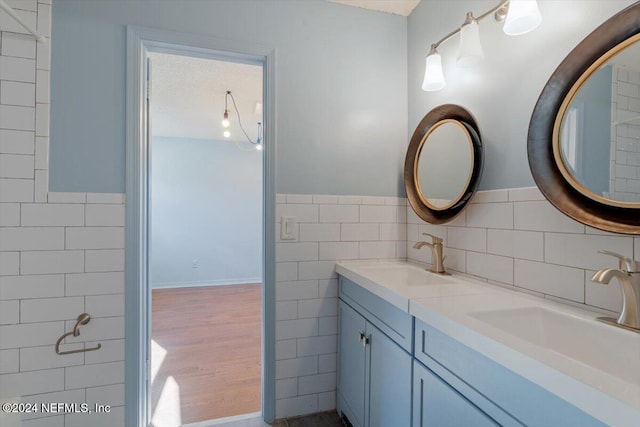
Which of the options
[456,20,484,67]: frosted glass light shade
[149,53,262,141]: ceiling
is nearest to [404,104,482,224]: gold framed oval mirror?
[456,20,484,67]: frosted glass light shade

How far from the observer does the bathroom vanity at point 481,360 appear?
57 cm

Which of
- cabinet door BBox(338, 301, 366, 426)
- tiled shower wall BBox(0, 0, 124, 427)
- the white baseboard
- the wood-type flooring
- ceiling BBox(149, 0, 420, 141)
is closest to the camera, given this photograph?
tiled shower wall BBox(0, 0, 124, 427)

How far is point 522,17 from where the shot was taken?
1.03m

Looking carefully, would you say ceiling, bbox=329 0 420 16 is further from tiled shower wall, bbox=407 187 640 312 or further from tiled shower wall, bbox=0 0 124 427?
tiled shower wall, bbox=0 0 124 427

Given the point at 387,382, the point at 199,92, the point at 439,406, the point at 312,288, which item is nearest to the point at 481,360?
the point at 439,406

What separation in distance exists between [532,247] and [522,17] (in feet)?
2.67

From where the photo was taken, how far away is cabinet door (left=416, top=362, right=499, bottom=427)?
80 cm

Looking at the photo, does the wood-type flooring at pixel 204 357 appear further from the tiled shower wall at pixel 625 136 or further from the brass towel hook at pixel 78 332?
the tiled shower wall at pixel 625 136

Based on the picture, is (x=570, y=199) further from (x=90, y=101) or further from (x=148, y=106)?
(x=90, y=101)

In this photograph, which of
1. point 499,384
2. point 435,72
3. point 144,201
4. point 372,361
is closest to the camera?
point 499,384

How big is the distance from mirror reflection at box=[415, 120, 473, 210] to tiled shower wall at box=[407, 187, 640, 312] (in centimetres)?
11

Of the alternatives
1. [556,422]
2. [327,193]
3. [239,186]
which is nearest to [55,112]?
[327,193]

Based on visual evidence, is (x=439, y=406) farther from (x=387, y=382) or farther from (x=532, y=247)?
(x=532, y=247)

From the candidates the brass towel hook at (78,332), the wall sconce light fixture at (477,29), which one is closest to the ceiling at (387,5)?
the wall sconce light fixture at (477,29)
